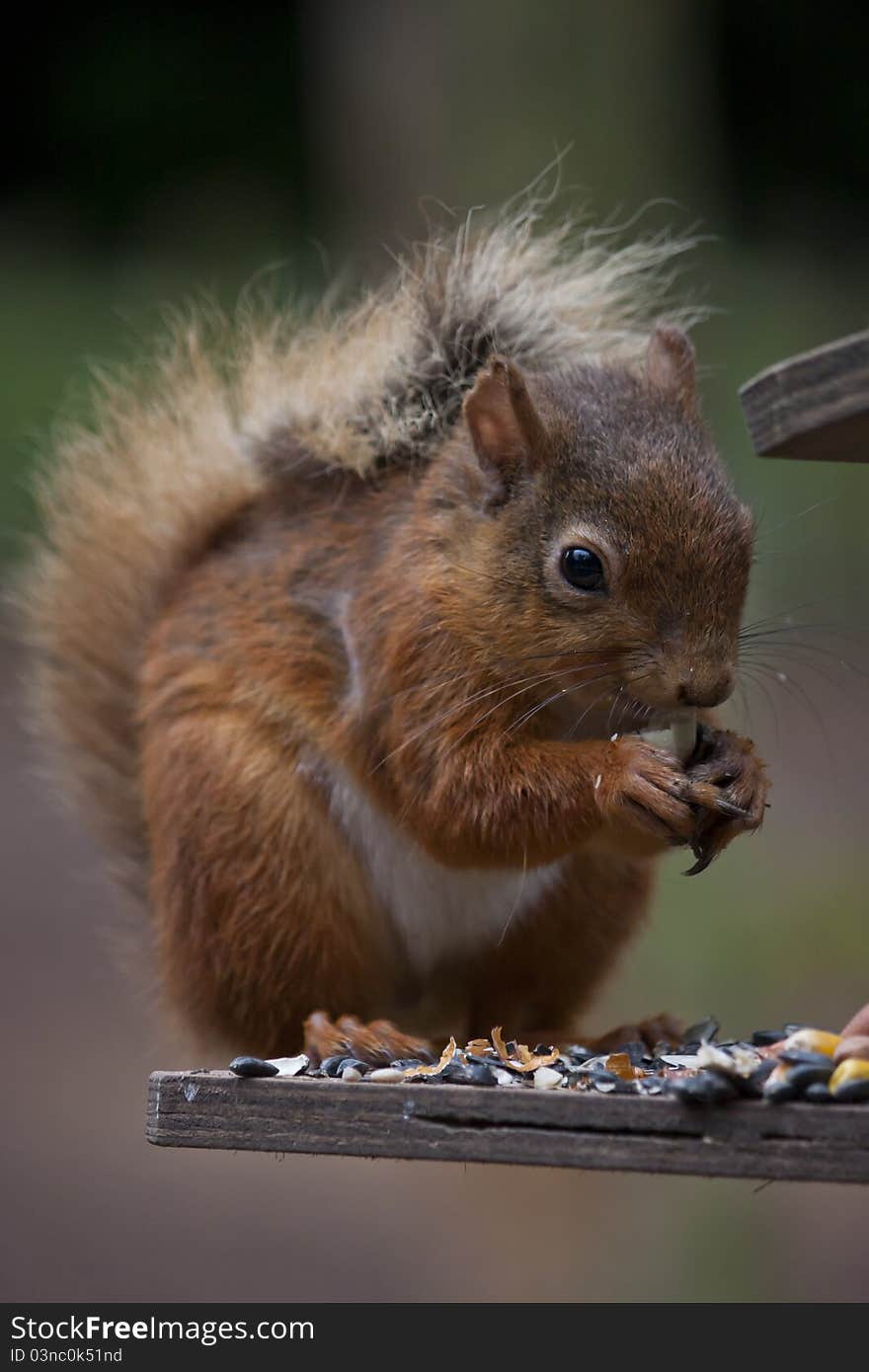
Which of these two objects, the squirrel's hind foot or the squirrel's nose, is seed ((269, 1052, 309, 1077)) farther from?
the squirrel's nose

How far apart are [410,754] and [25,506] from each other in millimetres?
3157

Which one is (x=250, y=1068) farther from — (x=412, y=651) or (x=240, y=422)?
(x=240, y=422)

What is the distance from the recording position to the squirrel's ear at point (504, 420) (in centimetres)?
177

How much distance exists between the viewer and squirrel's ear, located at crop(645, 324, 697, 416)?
1880 mm

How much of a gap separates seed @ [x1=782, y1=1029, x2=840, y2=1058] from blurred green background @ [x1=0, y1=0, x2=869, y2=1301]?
71 centimetres

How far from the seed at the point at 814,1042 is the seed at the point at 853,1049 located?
0.02m

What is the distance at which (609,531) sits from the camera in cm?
167

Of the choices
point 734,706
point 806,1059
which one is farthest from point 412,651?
point 806,1059

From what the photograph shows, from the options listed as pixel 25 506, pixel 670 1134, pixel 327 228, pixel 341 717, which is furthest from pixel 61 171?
pixel 670 1134

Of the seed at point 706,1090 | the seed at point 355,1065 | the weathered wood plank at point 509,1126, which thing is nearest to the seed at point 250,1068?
the weathered wood plank at point 509,1126

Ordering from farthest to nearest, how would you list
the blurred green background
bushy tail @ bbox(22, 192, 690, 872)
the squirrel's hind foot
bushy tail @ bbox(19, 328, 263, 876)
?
the blurred green background < bushy tail @ bbox(19, 328, 263, 876) < bushy tail @ bbox(22, 192, 690, 872) < the squirrel's hind foot

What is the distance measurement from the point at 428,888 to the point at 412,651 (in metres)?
0.32

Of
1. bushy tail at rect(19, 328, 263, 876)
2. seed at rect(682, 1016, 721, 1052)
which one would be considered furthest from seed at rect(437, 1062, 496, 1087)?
bushy tail at rect(19, 328, 263, 876)

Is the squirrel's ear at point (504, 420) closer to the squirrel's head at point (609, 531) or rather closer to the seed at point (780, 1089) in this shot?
the squirrel's head at point (609, 531)
